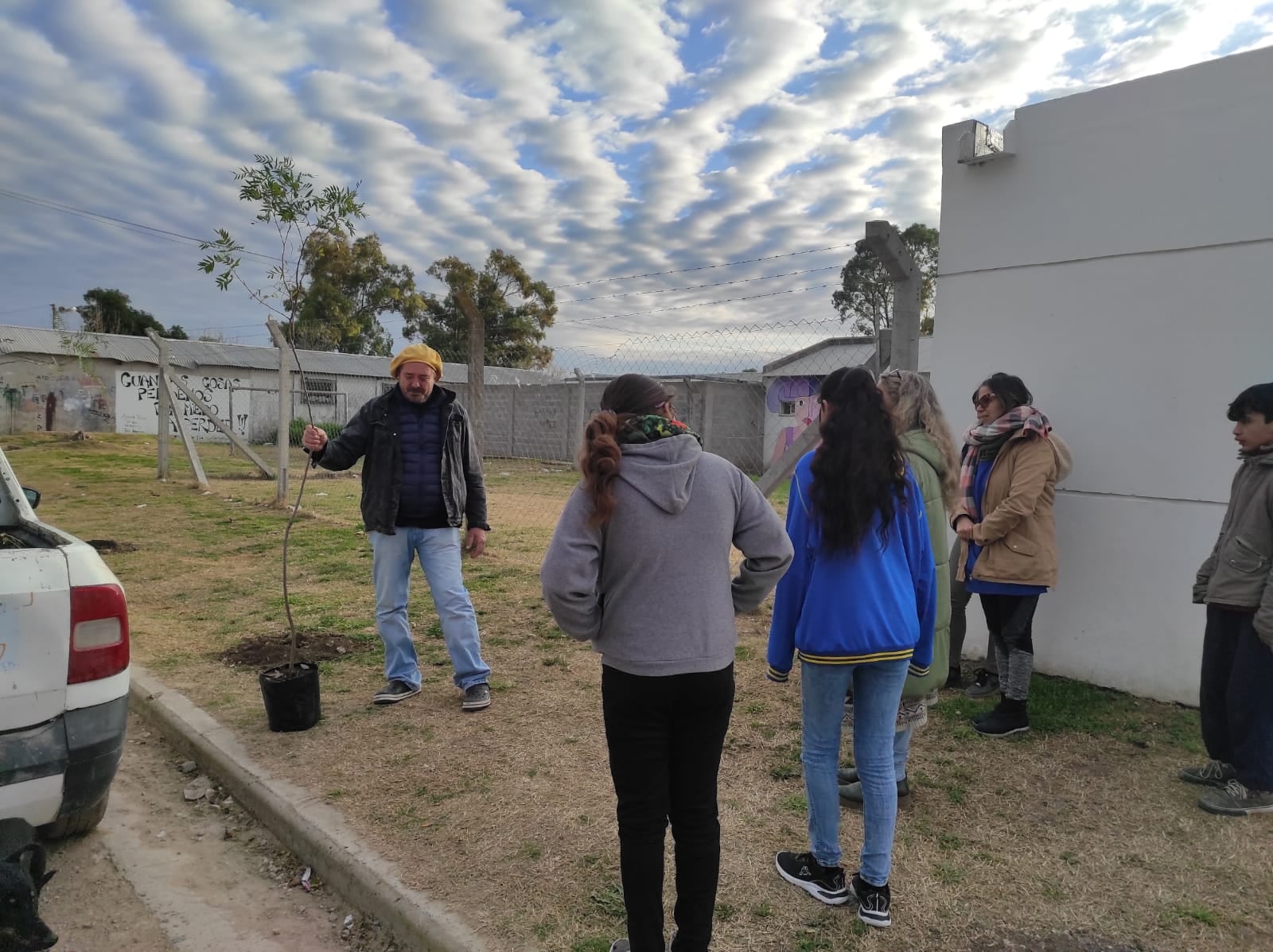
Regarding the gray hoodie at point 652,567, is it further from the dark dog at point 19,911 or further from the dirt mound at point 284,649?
the dirt mound at point 284,649

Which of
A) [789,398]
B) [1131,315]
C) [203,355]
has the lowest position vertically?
[1131,315]

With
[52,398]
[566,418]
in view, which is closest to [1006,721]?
[566,418]

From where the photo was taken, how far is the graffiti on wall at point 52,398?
26.9 meters

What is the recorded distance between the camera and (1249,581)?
10.4 feet

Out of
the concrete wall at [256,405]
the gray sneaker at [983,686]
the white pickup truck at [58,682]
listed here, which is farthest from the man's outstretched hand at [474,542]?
the concrete wall at [256,405]

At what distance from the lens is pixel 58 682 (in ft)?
8.45

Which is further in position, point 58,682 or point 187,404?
point 187,404

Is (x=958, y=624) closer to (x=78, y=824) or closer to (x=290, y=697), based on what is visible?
(x=290, y=697)

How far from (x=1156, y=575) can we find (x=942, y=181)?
8.63 feet

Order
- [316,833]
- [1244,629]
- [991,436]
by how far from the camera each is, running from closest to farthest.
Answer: [316,833]
[1244,629]
[991,436]

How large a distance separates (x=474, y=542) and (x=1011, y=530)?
2730mm

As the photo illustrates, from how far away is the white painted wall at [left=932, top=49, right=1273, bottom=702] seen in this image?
161 inches

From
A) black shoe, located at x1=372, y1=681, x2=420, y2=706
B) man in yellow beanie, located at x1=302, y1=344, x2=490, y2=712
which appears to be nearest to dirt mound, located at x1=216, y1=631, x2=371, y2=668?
black shoe, located at x1=372, y1=681, x2=420, y2=706

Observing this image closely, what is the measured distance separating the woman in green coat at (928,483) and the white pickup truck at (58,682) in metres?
2.54
